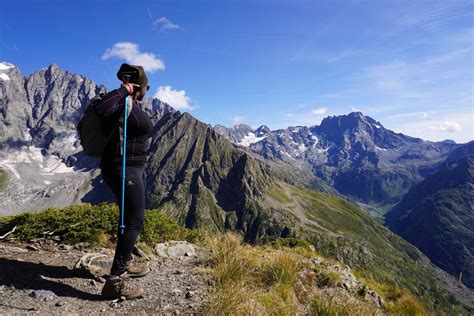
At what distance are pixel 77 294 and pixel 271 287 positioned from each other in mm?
4002

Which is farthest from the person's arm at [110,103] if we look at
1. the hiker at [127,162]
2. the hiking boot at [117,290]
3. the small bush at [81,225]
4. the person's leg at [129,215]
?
the small bush at [81,225]

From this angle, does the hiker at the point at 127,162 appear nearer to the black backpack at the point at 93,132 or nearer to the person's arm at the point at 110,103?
the person's arm at the point at 110,103

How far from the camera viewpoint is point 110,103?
609 centimetres

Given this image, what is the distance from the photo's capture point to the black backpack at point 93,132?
6148mm

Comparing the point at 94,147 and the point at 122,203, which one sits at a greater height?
the point at 94,147

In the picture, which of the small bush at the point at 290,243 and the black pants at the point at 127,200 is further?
the small bush at the point at 290,243

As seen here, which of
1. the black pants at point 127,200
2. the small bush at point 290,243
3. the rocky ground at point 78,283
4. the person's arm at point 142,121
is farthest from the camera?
the small bush at point 290,243

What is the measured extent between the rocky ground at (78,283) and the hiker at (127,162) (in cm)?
43

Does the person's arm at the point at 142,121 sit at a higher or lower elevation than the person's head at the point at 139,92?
lower

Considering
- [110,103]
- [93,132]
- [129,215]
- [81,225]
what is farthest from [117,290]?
[81,225]

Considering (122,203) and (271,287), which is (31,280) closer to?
(122,203)

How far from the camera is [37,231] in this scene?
1025cm

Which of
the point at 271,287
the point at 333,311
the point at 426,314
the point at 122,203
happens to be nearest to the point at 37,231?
the point at 122,203

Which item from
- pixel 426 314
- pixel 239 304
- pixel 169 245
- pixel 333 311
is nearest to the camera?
pixel 239 304
